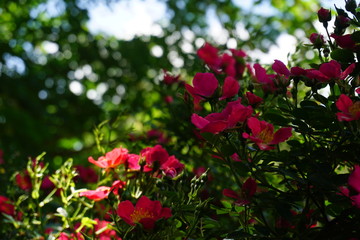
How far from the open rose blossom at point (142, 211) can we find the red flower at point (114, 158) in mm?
178

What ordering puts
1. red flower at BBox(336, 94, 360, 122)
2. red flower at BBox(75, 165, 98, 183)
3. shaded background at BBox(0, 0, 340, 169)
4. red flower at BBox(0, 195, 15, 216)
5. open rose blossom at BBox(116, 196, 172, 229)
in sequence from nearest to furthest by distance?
1. red flower at BBox(336, 94, 360, 122)
2. open rose blossom at BBox(116, 196, 172, 229)
3. red flower at BBox(0, 195, 15, 216)
4. red flower at BBox(75, 165, 98, 183)
5. shaded background at BBox(0, 0, 340, 169)

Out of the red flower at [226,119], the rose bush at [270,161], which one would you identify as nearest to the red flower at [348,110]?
the rose bush at [270,161]

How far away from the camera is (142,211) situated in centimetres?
74

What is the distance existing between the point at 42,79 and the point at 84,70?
0.99 ft

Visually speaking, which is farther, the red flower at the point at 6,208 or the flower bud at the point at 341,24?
the red flower at the point at 6,208

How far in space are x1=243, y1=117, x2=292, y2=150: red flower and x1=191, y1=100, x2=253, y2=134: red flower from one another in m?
0.01

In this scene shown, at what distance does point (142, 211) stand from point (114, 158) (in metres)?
0.20

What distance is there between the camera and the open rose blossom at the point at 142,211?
2.37 ft

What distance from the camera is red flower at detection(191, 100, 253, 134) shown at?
0.64 metres

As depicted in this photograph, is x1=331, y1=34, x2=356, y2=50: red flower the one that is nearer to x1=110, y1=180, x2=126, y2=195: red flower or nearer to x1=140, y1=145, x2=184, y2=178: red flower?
x1=140, y1=145, x2=184, y2=178: red flower

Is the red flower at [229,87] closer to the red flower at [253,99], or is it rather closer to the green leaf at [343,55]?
the red flower at [253,99]

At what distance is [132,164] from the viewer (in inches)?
35.6

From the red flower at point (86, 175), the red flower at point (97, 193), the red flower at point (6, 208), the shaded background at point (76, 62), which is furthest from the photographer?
the shaded background at point (76, 62)

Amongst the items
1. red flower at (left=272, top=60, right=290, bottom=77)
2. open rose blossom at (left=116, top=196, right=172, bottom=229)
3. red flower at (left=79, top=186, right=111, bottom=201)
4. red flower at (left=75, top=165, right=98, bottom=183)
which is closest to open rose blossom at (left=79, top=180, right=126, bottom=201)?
red flower at (left=79, top=186, right=111, bottom=201)
